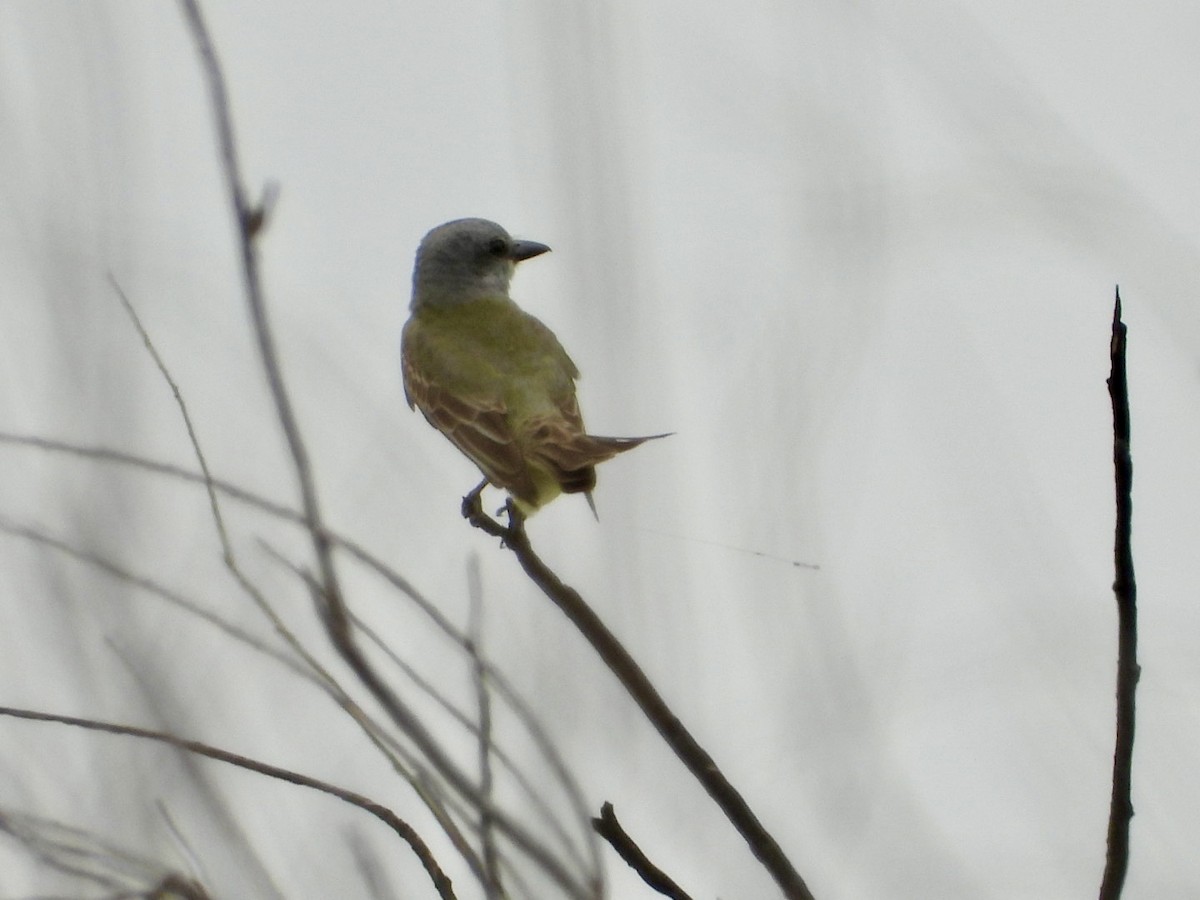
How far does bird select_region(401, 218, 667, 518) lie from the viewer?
3.63m

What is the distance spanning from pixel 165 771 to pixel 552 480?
46.2 inches

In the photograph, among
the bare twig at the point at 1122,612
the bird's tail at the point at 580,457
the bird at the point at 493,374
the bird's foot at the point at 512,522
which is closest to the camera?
the bare twig at the point at 1122,612

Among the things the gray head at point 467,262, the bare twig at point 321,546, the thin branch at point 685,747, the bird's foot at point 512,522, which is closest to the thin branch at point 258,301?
the bare twig at point 321,546

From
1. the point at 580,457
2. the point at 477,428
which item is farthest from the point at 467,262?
the point at 580,457

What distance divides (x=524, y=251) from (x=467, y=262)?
25 centimetres

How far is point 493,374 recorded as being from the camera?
4.64 meters

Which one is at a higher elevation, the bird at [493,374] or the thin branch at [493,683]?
the bird at [493,374]

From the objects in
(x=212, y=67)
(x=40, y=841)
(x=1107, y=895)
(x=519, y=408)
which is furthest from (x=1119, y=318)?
(x=519, y=408)

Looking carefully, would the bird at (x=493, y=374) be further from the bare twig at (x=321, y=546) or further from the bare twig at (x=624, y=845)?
the bare twig at (x=624, y=845)

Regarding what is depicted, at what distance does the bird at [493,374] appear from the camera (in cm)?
363

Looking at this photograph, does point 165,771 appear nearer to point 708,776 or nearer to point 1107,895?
point 708,776

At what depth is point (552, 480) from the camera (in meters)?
3.61

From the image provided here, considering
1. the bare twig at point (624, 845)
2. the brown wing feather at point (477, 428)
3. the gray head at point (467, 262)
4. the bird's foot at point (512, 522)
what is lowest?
the bare twig at point (624, 845)

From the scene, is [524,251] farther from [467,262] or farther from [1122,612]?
[1122,612]
